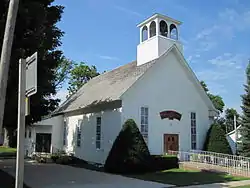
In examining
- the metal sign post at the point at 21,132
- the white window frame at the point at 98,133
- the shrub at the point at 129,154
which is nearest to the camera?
the metal sign post at the point at 21,132

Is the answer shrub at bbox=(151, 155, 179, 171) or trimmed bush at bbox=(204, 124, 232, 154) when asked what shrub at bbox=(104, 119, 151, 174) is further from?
trimmed bush at bbox=(204, 124, 232, 154)

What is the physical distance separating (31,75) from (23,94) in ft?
1.20

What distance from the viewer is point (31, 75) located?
226 inches

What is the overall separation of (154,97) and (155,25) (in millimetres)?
6149

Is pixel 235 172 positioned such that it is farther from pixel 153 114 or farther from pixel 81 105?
pixel 81 105

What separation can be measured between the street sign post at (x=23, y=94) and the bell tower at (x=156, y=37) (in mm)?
19584

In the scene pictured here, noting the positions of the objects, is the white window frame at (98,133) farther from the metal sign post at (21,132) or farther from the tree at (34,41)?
the metal sign post at (21,132)

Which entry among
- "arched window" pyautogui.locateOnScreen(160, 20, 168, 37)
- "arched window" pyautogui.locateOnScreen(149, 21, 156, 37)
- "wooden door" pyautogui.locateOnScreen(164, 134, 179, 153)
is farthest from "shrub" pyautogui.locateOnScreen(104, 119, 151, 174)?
"arched window" pyautogui.locateOnScreen(160, 20, 168, 37)

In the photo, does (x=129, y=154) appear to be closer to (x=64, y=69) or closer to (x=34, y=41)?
(x=34, y=41)

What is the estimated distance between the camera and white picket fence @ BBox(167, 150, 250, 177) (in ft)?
63.6

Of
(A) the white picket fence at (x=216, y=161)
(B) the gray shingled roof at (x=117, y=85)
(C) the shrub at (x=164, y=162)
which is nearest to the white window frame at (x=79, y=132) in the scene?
(B) the gray shingled roof at (x=117, y=85)

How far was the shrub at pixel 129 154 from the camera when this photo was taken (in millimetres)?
19344

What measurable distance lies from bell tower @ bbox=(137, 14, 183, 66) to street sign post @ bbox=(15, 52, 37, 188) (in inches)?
771

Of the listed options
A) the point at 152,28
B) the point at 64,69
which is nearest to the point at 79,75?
the point at 64,69
